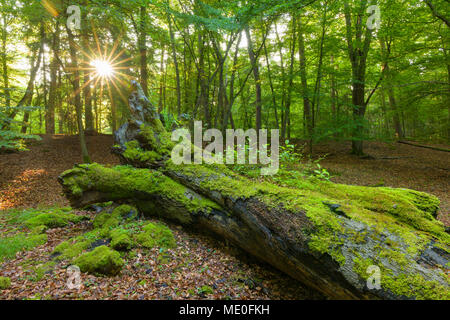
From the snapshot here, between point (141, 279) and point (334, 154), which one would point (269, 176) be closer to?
point (141, 279)

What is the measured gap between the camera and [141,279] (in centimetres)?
322

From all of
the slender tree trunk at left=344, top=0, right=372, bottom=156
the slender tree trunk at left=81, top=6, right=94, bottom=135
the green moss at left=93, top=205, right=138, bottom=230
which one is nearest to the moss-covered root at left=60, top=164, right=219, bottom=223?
the green moss at left=93, top=205, right=138, bottom=230

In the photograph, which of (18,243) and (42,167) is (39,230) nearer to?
(18,243)

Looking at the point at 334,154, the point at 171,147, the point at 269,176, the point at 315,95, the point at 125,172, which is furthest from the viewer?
the point at 334,154

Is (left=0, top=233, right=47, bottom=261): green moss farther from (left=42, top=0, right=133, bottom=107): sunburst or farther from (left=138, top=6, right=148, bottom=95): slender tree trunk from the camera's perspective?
(left=138, top=6, right=148, bottom=95): slender tree trunk

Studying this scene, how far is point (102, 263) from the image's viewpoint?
3236 millimetres

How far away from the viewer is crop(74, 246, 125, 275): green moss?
127 inches

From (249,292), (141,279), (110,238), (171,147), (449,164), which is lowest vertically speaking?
(249,292)

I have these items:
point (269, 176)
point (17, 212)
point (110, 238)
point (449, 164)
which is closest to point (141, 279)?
point (110, 238)

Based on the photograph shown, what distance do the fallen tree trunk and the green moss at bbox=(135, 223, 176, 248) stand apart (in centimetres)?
46

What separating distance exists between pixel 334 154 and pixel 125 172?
42.3ft

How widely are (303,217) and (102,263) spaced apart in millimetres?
3387

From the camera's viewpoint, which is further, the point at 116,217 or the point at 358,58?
the point at 358,58

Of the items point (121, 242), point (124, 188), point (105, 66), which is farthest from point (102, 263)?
point (105, 66)
